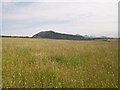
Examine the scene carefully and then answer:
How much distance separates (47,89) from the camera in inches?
231

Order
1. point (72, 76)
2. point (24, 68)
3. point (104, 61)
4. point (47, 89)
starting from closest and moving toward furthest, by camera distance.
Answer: point (47, 89)
point (72, 76)
point (24, 68)
point (104, 61)

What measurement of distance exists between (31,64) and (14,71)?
0.82 m

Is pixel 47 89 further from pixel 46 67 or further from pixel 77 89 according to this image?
pixel 46 67

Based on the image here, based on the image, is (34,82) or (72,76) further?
(72,76)

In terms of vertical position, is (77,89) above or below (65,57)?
below

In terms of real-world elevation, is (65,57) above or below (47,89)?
above

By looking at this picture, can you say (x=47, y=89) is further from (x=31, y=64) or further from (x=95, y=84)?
(x=31, y=64)

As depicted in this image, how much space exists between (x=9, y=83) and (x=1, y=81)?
0.27 m

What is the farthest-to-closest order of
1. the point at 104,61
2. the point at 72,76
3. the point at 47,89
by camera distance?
1. the point at 104,61
2. the point at 72,76
3. the point at 47,89

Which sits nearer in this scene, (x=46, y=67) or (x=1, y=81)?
(x=1, y=81)

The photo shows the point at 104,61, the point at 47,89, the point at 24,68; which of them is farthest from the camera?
the point at 104,61

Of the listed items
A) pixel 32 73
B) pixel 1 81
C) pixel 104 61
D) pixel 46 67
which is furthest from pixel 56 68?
pixel 104 61

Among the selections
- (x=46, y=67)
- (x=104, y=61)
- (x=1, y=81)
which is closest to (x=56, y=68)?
(x=46, y=67)

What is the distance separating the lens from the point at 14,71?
265 inches
